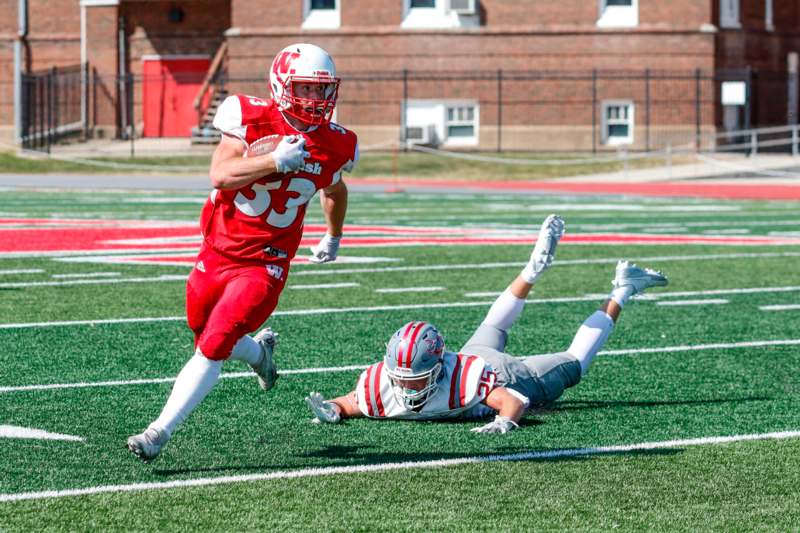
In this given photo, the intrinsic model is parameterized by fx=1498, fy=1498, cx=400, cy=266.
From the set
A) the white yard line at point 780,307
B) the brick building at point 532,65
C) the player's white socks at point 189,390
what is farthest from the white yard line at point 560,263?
the brick building at point 532,65

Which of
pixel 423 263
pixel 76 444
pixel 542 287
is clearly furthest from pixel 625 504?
pixel 423 263

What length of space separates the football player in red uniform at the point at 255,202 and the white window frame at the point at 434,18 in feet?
104

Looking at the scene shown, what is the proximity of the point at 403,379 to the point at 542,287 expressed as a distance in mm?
6160

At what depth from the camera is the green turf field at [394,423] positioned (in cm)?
540

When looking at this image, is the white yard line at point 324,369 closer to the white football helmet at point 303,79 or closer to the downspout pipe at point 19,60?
the white football helmet at point 303,79

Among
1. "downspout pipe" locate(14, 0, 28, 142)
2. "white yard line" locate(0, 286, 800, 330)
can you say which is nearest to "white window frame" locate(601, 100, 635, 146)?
"downspout pipe" locate(14, 0, 28, 142)

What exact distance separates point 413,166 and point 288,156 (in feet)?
95.2

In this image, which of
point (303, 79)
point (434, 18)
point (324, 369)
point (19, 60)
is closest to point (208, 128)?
point (434, 18)

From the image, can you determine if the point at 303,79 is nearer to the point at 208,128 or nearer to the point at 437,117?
the point at 437,117

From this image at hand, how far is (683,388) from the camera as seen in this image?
7.95 m

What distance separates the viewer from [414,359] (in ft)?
21.4

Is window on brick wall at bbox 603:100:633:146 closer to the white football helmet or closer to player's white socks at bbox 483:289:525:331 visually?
player's white socks at bbox 483:289:525:331

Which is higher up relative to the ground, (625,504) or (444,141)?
(444,141)

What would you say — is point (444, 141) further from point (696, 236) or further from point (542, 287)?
point (542, 287)
